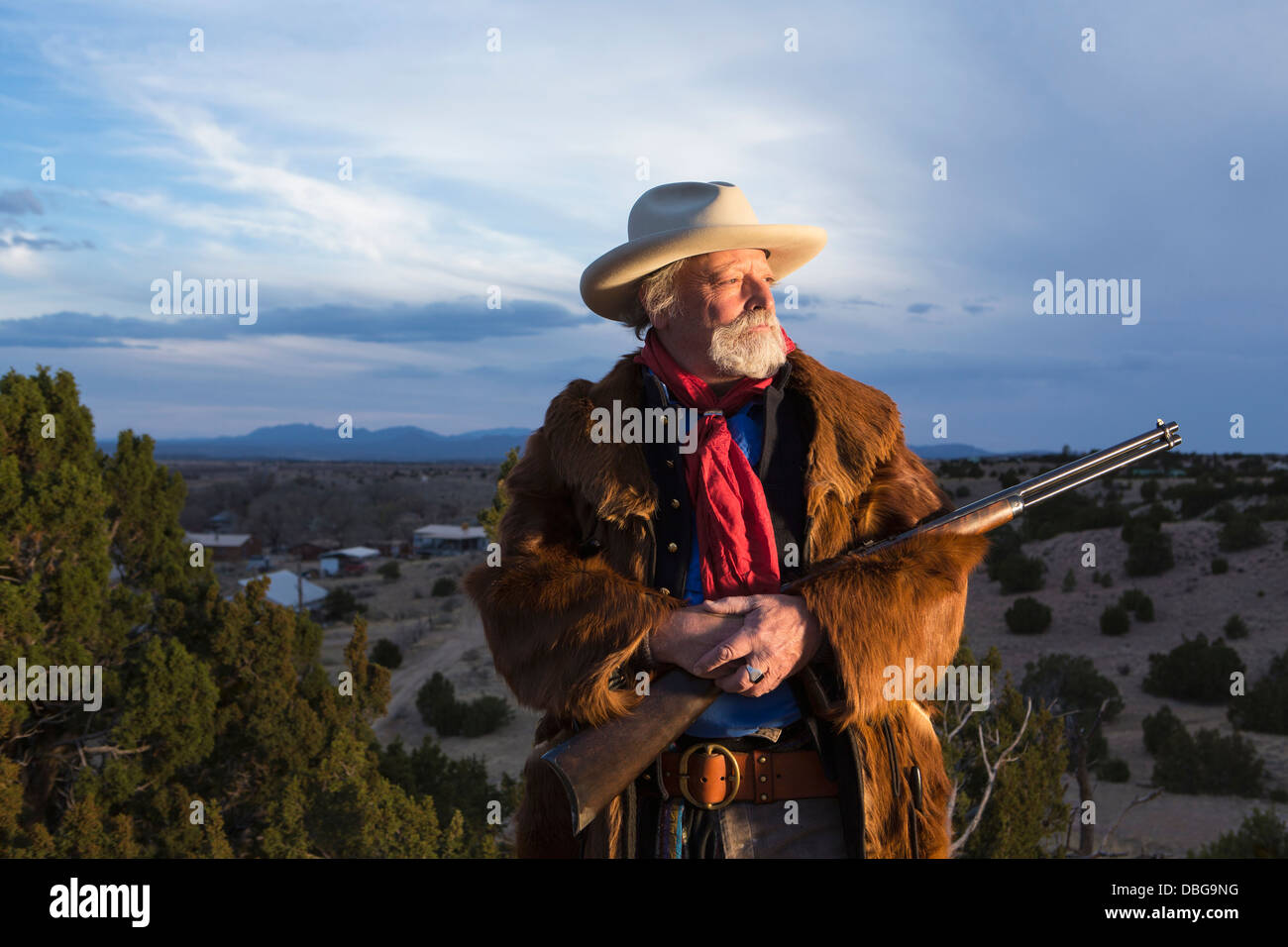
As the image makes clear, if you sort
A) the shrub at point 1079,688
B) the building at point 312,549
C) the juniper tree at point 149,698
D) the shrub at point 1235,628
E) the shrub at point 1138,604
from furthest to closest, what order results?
the building at point 312,549
the shrub at point 1138,604
the shrub at point 1235,628
the shrub at point 1079,688
the juniper tree at point 149,698

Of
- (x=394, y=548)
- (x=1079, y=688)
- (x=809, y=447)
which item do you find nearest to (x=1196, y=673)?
(x=1079, y=688)

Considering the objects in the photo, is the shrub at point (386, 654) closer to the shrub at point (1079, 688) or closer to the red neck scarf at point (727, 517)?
the shrub at point (1079, 688)

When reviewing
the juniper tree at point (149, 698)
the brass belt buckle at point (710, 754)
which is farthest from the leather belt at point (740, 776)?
the juniper tree at point (149, 698)

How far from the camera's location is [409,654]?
102 feet

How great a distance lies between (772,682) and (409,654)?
30.1 m

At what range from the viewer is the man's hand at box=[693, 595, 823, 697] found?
8.61ft

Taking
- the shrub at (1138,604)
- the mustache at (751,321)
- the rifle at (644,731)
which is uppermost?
the mustache at (751,321)

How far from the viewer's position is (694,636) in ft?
8.88

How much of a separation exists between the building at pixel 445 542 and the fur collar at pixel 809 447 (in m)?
47.8

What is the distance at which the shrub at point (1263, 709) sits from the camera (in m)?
20.4

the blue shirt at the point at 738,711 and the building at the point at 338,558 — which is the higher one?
the blue shirt at the point at 738,711
